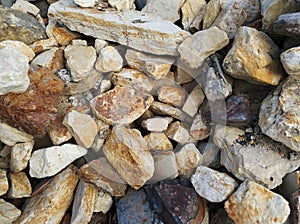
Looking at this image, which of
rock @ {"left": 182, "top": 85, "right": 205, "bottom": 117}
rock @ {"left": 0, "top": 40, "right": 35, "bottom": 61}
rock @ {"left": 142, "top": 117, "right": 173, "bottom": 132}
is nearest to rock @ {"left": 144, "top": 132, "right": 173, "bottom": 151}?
rock @ {"left": 142, "top": 117, "right": 173, "bottom": 132}

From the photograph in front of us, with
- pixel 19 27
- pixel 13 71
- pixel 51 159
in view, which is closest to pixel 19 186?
pixel 51 159

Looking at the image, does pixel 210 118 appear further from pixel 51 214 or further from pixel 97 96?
pixel 51 214

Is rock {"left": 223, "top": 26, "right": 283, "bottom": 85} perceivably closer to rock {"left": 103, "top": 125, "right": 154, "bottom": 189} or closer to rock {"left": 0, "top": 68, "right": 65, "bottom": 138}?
rock {"left": 103, "top": 125, "right": 154, "bottom": 189}

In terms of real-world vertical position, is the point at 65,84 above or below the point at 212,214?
above

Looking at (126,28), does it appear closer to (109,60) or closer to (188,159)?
(109,60)

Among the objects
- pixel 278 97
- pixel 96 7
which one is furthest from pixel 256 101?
pixel 96 7

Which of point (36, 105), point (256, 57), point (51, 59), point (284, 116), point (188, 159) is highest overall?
point (256, 57)

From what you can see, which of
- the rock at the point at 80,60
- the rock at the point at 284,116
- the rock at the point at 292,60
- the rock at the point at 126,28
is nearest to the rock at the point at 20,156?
the rock at the point at 80,60
